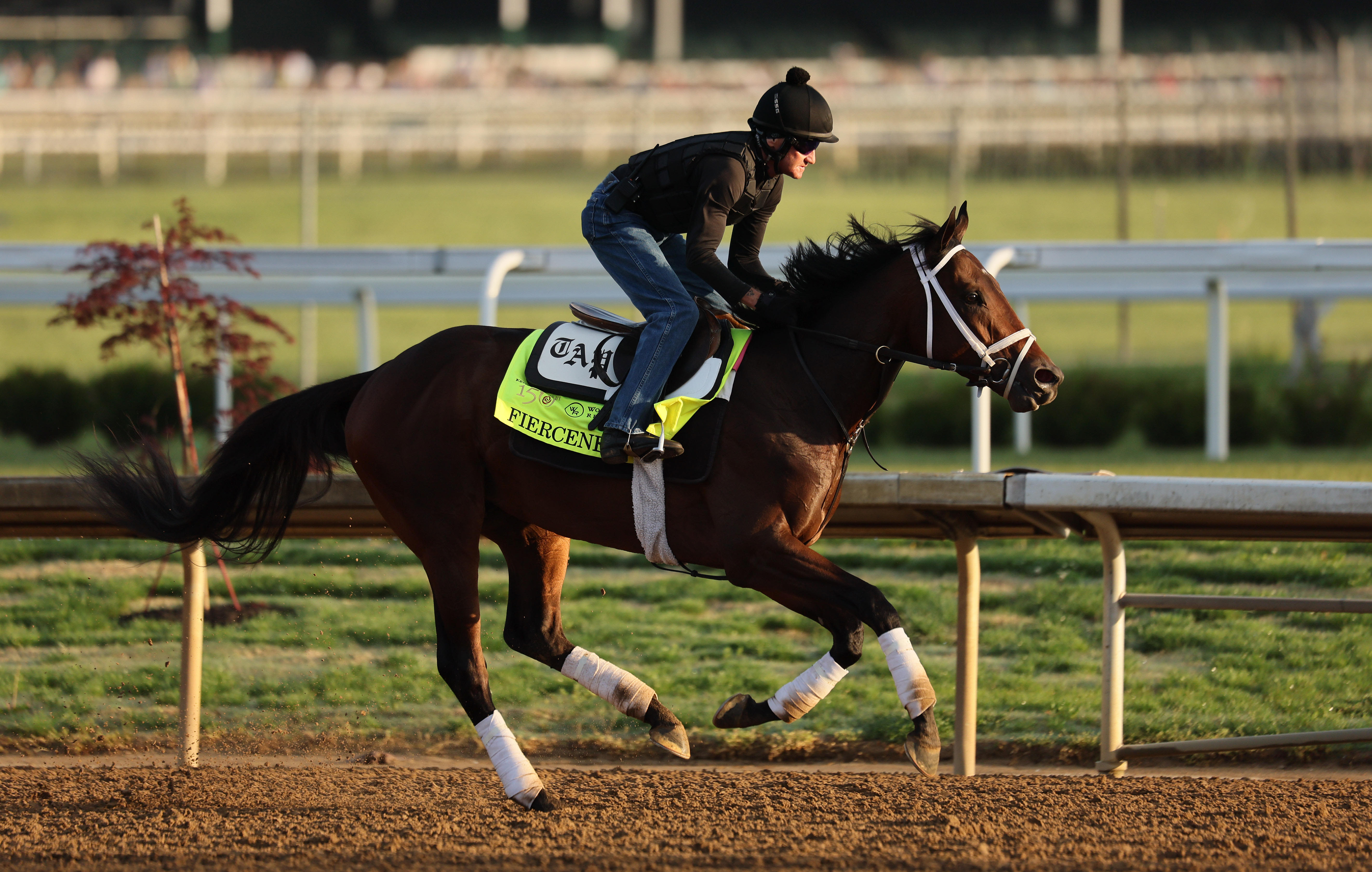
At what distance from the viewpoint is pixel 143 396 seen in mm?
9531

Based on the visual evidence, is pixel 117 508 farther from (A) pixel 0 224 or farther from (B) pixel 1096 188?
(B) pixel 1096 188

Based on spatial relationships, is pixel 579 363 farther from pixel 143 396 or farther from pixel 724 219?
→ pixel 143 396

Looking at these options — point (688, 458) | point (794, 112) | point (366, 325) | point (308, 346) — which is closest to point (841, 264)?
point (794, 112)

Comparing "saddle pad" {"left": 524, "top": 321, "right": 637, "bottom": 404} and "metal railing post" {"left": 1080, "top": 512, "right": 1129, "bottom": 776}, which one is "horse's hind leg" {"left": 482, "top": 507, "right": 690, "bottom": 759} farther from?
"metal railing post" {"left": 1080, "top": 512, "right": 1129, "bottom": 776}

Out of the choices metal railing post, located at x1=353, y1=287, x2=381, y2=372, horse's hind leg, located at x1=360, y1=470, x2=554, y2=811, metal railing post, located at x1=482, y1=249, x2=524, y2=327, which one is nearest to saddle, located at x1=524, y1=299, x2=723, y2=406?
horse's hind leg, located at x1=360, y1=470, x2=554, y2=811

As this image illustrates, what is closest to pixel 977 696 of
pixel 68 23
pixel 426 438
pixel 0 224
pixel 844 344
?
pixel 844 344

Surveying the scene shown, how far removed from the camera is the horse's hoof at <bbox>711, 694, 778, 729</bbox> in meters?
Result: 4.24

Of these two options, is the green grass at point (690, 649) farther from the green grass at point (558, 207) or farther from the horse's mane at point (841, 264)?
the green grass at point (558, 207)

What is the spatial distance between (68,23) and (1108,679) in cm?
2696

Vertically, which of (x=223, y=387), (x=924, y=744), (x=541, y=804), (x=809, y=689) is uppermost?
(x=223, y=387)

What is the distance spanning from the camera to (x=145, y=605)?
22.4 feet

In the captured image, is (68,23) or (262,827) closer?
(262,827)

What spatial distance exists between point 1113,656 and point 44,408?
734 centimetres

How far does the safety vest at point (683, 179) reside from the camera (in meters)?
4.27
